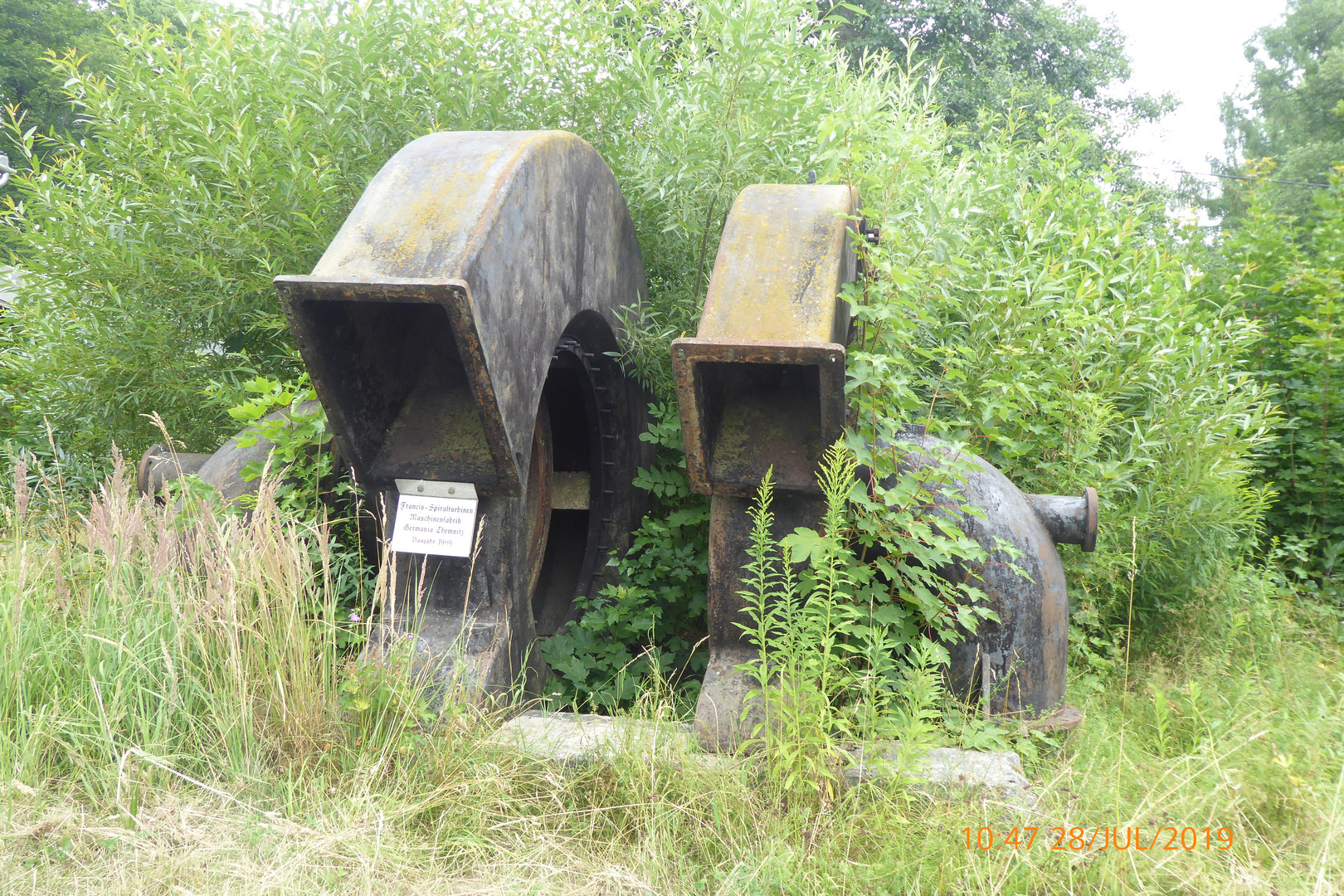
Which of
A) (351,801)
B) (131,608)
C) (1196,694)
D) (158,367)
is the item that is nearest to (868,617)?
(1196,694)

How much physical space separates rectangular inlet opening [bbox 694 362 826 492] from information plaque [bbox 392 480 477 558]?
78 cm

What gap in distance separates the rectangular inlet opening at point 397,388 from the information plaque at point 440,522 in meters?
0.06

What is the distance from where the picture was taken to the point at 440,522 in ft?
9.01

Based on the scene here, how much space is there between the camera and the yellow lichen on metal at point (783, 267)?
8.40 ft

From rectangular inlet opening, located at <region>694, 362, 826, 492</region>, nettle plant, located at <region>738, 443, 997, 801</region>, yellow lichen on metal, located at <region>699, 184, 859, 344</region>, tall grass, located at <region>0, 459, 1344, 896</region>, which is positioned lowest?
tall grass, located at <region>0, 459, 1344, 896</region>

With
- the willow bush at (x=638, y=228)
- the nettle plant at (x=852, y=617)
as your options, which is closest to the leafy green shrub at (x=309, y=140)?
the willow bush at (x=638, y=228)

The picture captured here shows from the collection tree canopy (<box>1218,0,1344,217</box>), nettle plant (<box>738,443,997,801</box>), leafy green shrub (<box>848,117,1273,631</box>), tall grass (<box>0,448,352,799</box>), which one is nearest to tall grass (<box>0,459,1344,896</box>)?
tall grass (<box>0,448,352,799</box>)

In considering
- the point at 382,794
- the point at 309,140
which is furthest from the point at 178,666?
the point at 309,140

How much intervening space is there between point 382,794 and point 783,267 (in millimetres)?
1896

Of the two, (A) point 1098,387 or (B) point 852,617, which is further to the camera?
(A) point 1098,387

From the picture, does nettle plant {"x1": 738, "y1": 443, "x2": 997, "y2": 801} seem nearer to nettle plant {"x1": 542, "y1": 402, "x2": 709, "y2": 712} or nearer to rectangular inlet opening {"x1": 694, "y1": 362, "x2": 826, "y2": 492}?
rectangular inlet opening {"x1": 694, "y1": 362, "x2": 826, "y2": 492}

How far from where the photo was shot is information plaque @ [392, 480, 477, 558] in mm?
2730

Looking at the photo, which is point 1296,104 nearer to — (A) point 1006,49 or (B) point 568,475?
(A) point 1006,49
